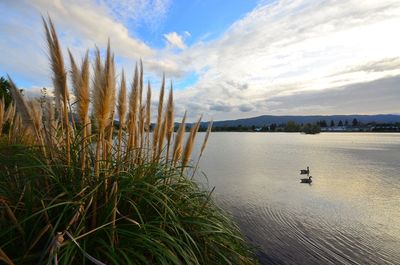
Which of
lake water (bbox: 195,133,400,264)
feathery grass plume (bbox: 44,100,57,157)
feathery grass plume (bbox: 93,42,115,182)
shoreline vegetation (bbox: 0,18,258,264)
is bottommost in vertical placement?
lake water (bbox: 195,133,400,264)

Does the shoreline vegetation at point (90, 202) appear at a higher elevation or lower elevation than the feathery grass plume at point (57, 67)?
lower

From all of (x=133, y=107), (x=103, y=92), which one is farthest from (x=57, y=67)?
(x=133, y=107)

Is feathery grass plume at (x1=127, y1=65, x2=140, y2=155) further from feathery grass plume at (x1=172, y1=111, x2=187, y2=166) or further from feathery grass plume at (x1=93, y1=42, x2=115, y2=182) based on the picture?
feathery grass plume at (x1=93, y1=42, x2=115, y2=182)

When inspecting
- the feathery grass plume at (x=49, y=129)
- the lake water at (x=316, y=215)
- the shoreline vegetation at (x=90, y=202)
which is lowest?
the lake water at (x=316, y=215)

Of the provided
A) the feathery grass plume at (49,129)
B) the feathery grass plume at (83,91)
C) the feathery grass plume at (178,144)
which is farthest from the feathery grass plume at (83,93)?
the feathery grass plume at (178,144)

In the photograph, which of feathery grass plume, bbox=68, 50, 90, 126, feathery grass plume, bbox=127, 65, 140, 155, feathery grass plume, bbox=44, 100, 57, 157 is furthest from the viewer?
feathery grass plume, bbox=127, 65, 140, 155

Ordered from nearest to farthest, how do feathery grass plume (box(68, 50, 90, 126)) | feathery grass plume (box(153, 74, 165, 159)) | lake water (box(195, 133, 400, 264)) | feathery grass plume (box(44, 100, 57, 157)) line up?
1. feathery grass plume (box(68, 50, 90, 126))
2. feathery grass plume (box(44, 100, 57, 157))
3. feathery grass plume (box(153, 74, 165, 159))
4. lake water (box(195, 133, 400, 264))

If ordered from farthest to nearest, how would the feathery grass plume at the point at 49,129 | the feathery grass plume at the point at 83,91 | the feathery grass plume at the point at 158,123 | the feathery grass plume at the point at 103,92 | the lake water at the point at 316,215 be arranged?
the lake water at the point at 316,215 < the feathery grass plume at the point at 158,123 < the feathery grass plume at the point at 49,129 < the feathery grass plume at the point at 83,91 < the feathery grass plume at the point at 103,92

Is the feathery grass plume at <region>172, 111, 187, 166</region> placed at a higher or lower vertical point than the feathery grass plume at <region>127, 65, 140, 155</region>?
lower

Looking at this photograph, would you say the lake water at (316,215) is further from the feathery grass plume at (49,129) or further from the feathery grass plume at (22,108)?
the feathery grass plume at (22,108)

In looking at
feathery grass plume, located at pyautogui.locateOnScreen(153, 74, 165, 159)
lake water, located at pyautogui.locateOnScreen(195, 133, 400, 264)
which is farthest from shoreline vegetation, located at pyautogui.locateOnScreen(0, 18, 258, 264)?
lake water, located at pyautogui.locateOnScreen(195, 133, 400, 264)

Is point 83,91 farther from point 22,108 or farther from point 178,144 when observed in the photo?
point 178,144

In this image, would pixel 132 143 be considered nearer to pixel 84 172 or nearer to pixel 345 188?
pixel 84 172

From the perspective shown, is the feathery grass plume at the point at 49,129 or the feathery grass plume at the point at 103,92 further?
the feathery grass plume at the point at 49,129
